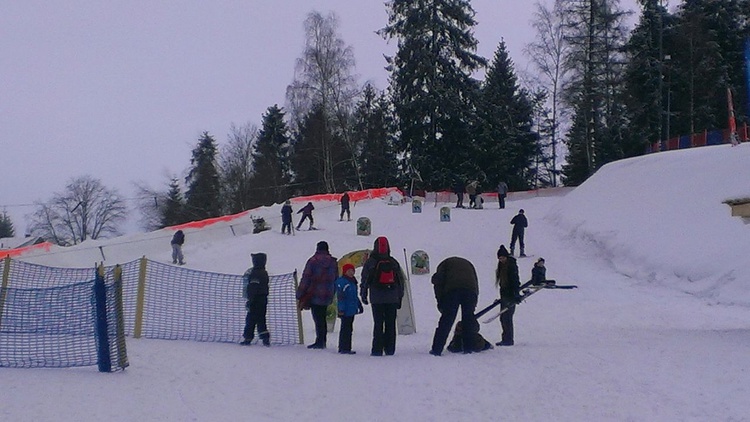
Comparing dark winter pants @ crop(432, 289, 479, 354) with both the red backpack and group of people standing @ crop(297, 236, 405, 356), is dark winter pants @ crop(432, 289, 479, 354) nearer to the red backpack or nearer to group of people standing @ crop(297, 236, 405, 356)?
group of people standing @ crop(297, 236, 405, 356)

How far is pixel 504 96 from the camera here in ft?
201

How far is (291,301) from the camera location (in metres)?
14.2

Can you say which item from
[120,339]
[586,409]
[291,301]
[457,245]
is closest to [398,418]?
[586,409]

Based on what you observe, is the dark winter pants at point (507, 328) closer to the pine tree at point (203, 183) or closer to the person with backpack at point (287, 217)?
the person with backpack at point (287, 217)

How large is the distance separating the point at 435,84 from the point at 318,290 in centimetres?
4305

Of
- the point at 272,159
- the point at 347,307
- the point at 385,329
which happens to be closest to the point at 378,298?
the point at 385,329

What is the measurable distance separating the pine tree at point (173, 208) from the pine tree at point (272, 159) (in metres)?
9.23

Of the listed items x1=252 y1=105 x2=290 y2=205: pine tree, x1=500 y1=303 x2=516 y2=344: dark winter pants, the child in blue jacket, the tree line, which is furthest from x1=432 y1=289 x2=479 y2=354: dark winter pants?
x1=252 y1=105 x2=290 y2=205: pine tree

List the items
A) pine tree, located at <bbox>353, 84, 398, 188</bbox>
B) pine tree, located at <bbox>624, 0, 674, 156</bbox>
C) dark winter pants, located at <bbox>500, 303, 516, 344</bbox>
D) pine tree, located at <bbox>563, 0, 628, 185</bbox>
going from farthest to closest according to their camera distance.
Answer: pine tree, located at <bbox>353, 84, 398, 188</bbox> < pine tree, located at <bbox>624, 0, 674, 156</bbox> < pine tree, located at <bbox>563, 0, 628, 185</bbox> < dark winter pants, located at <bbox>500, 303, 516, 344</bbox>

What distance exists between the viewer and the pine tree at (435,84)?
5259cm

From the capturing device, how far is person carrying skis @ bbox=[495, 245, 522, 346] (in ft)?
37.8

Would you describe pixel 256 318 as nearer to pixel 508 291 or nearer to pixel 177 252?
pixel 508 291

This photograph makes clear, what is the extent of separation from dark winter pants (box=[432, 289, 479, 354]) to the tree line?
3894 centimetres

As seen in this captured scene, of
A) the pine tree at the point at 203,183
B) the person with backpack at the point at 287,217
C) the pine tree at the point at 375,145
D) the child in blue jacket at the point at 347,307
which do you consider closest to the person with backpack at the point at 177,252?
the person with backpack at the point at 287,217
